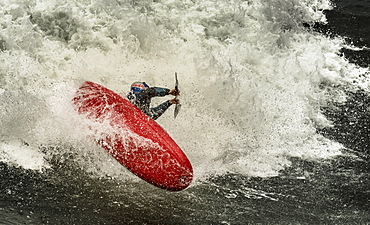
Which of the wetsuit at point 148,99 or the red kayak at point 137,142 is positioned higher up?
the wetsuit at point 148,99

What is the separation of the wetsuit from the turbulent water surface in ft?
2.39

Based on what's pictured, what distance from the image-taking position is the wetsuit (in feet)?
20.6

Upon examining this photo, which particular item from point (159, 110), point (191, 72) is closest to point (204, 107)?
point (191, 72)

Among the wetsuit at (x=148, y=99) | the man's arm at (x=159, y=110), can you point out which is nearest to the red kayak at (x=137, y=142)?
the wetsuit at (x=148, y=99)

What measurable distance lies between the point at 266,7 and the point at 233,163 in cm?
584

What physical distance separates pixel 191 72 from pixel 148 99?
2748 millimetres

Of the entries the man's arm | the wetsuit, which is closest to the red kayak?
the wetsuit

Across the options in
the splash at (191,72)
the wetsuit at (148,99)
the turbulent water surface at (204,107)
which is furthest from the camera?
the splash at (191,72)

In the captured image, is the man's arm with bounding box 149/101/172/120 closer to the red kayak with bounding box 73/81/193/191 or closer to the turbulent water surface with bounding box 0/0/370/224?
the red kayak with bounding box 73/81/193/191

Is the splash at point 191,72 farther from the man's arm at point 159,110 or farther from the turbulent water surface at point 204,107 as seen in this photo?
the man's arm at point 159,110

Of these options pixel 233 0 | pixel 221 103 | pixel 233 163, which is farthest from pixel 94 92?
pixel 233 0

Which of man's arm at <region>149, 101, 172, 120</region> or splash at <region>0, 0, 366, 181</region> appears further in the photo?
splash at <region>0, 0, 366, 181</region>

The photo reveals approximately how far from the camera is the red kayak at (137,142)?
555cm

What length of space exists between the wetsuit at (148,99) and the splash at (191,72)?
750 mm
